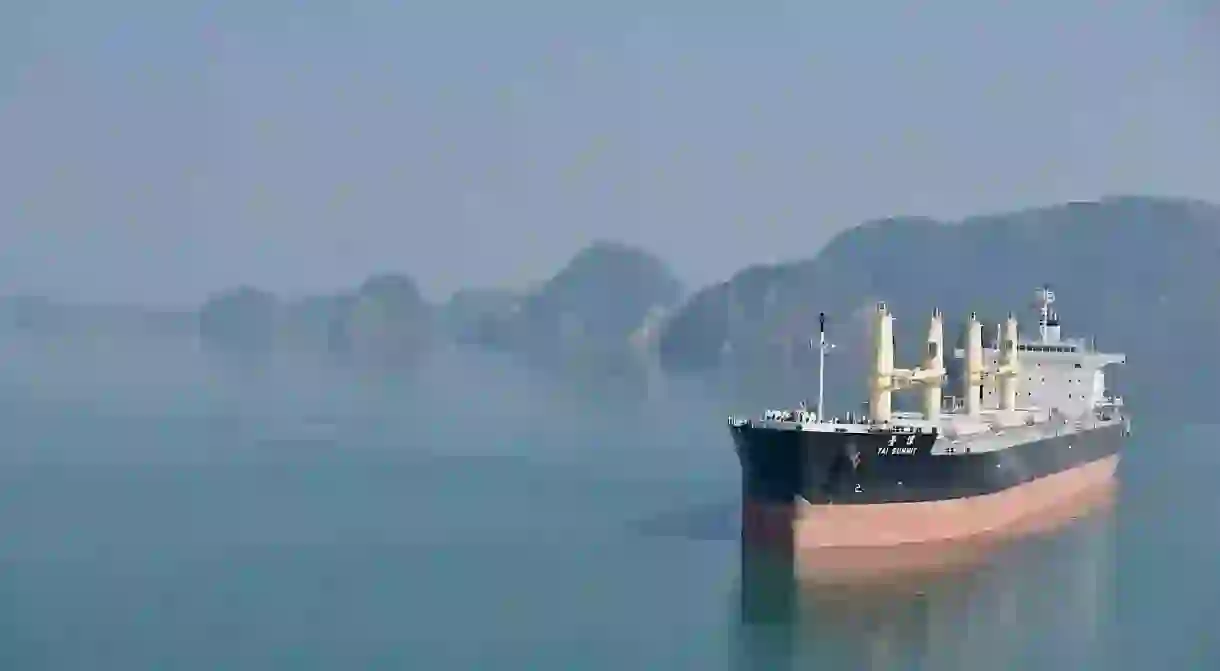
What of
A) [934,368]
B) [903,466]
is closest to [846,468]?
[903,466]

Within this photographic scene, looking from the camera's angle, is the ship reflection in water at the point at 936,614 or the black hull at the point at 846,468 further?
the black hull at the point at 846,468

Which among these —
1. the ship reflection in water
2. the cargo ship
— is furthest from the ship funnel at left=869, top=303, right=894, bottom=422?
the ship reflection in water

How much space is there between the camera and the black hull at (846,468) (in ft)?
59.8

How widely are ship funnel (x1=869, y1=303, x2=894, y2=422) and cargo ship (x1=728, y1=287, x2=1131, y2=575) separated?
0.07 feet

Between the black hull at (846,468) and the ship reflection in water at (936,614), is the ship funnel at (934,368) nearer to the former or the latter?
the black hull at (846,468)

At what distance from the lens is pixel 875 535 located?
61.7ft

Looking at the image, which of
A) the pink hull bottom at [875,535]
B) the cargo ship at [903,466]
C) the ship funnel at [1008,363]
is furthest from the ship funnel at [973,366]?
the pink hull bottom at [875,535]

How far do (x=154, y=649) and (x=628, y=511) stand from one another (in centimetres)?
1030

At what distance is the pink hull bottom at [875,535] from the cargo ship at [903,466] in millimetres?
20

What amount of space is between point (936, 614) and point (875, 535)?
2.29m

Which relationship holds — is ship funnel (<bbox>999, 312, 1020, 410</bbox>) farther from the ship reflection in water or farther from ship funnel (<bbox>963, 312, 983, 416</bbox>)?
the ship reflection in water

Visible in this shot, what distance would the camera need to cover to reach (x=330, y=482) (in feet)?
93.9

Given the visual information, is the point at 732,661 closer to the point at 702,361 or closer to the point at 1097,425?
the point at 1097,425

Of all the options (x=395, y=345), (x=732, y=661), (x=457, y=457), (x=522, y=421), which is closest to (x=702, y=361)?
(x=395, y=345)
